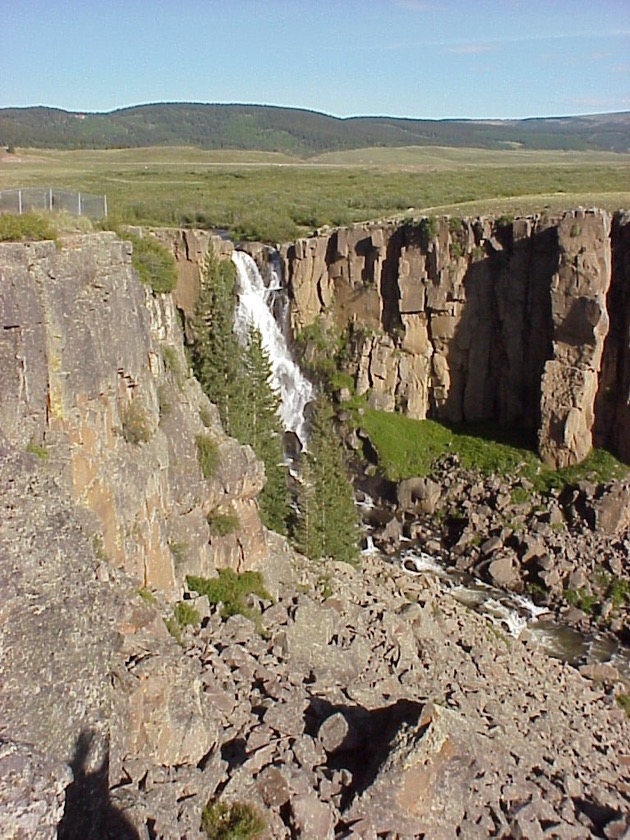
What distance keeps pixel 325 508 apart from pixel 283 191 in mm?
55944

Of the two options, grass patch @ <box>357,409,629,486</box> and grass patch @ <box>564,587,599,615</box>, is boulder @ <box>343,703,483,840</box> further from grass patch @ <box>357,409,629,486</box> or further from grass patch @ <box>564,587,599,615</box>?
grass patch @ <box>357,409,629,486</box>

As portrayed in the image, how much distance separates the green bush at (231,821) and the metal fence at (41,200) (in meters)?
14.4

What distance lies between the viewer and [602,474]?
42.7m

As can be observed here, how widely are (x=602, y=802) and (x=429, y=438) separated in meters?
29.5

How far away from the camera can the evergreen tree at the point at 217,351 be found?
3897 centimetres

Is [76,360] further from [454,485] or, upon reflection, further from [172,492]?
[454,485]

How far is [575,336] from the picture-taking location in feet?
143

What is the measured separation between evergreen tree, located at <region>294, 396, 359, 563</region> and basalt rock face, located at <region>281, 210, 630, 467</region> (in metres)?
14.2

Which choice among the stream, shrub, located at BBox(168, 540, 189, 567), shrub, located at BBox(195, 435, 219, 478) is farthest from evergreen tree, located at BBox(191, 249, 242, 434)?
shrub, located at BBox(168, 540, 189, 567)

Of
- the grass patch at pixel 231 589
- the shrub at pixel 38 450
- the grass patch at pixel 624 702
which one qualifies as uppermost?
the shrub at pixel 38 450

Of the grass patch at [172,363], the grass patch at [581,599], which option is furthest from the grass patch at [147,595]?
the grass patch at [581,599]

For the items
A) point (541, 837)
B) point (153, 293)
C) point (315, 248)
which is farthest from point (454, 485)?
point (541, 837)

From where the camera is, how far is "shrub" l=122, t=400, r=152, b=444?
21625mm

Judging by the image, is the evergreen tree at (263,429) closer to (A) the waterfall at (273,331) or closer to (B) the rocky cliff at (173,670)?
(A) the waterfall at (273,331)
